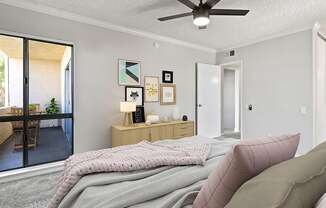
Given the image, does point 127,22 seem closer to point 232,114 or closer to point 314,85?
point 314,85

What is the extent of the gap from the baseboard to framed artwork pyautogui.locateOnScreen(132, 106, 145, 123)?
1472mm

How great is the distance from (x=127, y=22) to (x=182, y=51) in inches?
66.0

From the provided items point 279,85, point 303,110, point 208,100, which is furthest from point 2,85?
point 303,110

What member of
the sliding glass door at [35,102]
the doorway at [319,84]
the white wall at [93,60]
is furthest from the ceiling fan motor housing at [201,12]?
the doorway at [319,84]

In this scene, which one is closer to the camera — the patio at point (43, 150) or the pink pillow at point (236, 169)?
the pink pillow at point (236, 169)

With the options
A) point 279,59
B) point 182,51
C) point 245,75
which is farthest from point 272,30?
point 182,51

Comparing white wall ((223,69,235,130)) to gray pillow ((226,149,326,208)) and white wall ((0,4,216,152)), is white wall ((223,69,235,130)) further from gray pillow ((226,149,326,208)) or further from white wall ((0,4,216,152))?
gray pillow ((226,149,326,208))

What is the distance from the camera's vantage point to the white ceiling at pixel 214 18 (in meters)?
2.78

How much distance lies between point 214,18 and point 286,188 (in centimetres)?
326

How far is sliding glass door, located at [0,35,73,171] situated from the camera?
280 centimetres

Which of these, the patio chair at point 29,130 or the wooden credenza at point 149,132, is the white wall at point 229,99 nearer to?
the wooden credenza at point 149,132

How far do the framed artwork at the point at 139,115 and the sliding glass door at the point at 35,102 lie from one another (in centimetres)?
113

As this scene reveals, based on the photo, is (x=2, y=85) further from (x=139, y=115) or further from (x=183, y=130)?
(x=183, y=130)

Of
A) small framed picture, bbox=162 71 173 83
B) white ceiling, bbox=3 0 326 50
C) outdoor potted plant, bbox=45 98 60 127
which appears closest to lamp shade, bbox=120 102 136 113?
outdoor potted plant, bbox=45 98 60 127
